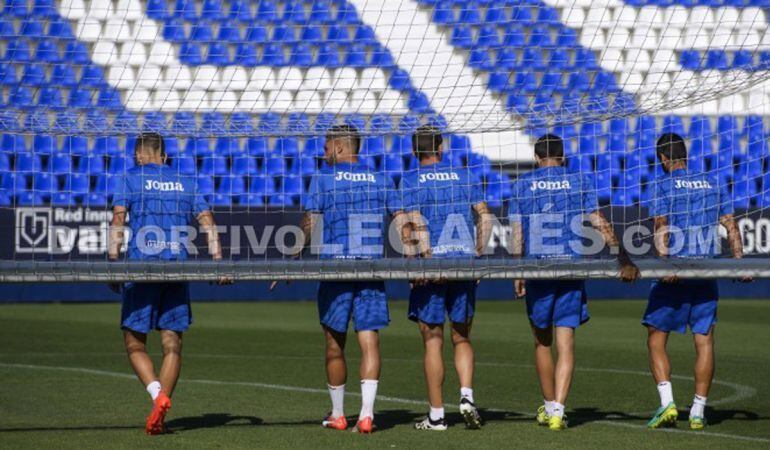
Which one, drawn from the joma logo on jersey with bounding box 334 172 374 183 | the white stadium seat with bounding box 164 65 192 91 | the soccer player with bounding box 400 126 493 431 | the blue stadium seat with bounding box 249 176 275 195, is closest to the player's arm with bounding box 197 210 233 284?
the joma logo on jersey with bounding box 334 172 374 183

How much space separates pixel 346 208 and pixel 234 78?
2288 mm

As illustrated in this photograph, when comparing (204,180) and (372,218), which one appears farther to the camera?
(204,180)

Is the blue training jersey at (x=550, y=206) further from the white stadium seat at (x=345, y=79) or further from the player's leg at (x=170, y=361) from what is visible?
the player's leg at (x=170, y=361)

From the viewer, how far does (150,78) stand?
34.2ft

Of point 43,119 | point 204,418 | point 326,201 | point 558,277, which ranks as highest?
point 43,119

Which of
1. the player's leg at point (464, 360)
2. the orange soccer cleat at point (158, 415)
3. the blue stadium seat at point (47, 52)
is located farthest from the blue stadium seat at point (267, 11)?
the orange soccer cleat at point (158, 415)

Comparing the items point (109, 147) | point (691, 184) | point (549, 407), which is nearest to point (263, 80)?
point (691, 184)

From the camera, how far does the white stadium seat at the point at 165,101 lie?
9.56 m

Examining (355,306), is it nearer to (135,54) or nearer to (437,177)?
(437,177)

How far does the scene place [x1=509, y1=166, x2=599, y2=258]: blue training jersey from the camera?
8.31 m

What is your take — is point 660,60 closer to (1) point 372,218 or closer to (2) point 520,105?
(2) point 520,105

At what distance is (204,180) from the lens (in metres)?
18.5

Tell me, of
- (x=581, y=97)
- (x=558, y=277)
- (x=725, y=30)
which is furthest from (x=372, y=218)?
(x=725, y=30)

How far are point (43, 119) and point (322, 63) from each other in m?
2.29
